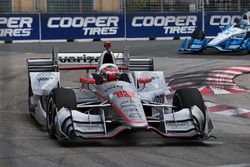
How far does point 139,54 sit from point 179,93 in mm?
12534

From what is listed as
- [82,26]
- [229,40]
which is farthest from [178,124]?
[82,26]

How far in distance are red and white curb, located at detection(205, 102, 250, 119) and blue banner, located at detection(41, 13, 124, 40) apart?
17085 millimetres

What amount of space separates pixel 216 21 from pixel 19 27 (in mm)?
8853

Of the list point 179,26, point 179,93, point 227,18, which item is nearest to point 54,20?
point 179,26

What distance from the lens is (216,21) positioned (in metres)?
30.5

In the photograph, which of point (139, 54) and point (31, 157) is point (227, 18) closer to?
point (139, 54)

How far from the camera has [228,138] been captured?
917 centimetres

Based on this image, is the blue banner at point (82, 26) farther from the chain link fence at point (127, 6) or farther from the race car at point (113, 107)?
the race car at point (113, 107)

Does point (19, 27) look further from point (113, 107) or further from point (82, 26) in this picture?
point (113, 107)

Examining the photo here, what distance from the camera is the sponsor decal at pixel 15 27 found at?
2805cm

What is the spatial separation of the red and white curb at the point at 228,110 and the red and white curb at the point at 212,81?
145cm

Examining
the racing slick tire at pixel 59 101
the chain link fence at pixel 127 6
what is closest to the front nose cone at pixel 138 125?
the racing slick tire at pixel 59 101

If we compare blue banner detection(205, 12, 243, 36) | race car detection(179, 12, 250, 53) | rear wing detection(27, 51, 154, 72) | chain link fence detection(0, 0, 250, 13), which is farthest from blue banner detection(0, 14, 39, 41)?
rear wing detection(27, 51, 154, 72)

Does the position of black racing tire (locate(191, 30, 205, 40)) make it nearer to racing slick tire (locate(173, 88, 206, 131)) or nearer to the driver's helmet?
the driver's helmet
